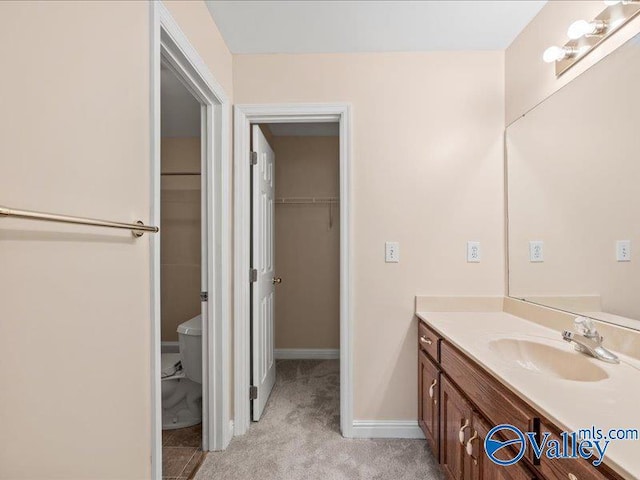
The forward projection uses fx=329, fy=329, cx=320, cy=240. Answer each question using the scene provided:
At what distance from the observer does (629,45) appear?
1.22 m

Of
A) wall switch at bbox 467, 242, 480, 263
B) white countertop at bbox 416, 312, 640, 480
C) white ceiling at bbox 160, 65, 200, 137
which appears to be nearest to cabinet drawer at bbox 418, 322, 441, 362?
white countertop at bbox 416, 312, 640, 480

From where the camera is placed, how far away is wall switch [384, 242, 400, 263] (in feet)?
6.84

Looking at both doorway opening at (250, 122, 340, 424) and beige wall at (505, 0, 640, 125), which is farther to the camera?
doorway opening at (250, 122, 340, 424)

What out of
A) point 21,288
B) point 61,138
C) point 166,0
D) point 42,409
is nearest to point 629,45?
point 166,0

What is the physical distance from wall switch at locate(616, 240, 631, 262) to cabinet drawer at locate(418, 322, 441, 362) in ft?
2.64

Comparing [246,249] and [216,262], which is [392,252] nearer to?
[246,249]

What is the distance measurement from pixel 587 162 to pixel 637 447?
1.20 metres

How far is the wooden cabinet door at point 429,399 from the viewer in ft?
5.53

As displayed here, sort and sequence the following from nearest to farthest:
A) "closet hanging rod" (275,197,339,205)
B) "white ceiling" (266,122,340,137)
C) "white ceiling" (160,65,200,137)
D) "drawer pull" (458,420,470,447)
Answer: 1. "drawer pull" (458,420,470,447)
2. "white ceiling" (160,65,200,137)
3. "white ceiling" (266,122,340,137)
4. "closet hanging rod" (275,197,339,205)

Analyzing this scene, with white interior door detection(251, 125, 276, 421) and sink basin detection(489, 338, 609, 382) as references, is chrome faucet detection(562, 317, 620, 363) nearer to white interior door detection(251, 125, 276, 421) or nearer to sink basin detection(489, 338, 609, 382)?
sink basin detection(489, 338, 609, 382)

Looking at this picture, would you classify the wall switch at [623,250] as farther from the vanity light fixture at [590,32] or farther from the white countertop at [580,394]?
the vanity light fixture at [590,32]

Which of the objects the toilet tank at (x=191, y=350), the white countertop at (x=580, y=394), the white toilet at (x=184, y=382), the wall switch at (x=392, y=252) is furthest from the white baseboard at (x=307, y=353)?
the white countertop at (x=580, y=394)

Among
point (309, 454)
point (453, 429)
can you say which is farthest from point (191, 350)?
point (453, 429)

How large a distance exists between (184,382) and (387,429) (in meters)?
1.41
